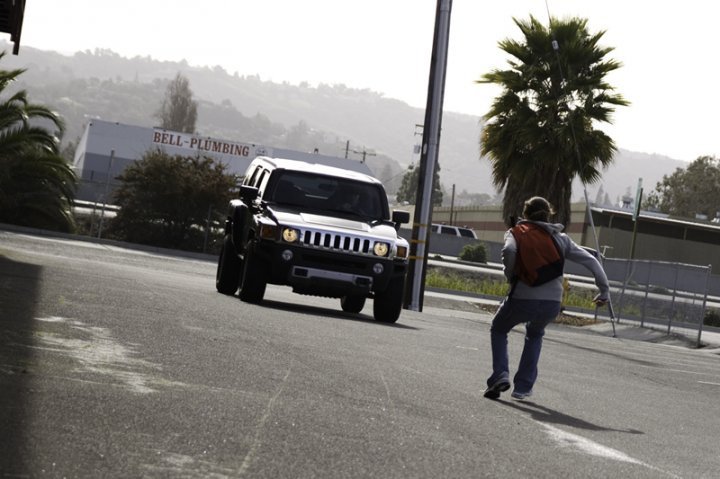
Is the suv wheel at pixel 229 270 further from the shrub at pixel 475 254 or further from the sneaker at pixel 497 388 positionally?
the shrub at pixel 475 254

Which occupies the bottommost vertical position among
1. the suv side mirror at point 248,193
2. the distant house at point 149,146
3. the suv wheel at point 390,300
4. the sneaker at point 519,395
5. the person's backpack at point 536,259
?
the sneaker at point 519,395

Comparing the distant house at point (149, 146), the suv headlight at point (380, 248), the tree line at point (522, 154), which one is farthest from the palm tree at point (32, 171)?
the distant house at point (149, 146)

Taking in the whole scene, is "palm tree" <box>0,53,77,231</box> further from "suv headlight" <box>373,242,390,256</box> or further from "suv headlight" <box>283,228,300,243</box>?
"suv headlight" <box>373,242,390,256</box>

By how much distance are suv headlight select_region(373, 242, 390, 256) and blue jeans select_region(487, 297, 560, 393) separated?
6.67 metres

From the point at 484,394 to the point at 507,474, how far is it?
3.57 m

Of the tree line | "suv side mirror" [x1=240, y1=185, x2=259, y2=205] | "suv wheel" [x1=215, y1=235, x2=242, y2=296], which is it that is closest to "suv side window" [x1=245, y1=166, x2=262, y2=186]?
"suv wheel" [x1=215, y1=235, x2=242, y2=296]

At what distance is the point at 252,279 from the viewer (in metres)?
17.2

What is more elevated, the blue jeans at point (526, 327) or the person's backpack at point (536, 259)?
the person's backpack at point (536, 259)

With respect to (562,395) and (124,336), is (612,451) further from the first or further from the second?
(124,336)

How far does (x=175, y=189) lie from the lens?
35906mm

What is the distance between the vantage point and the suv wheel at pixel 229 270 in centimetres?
1872

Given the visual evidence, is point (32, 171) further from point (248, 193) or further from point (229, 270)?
point (248, 193)

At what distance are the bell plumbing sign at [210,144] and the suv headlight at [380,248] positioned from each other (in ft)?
249

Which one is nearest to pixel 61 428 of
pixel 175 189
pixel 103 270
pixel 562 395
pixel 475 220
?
pixel 562 395
